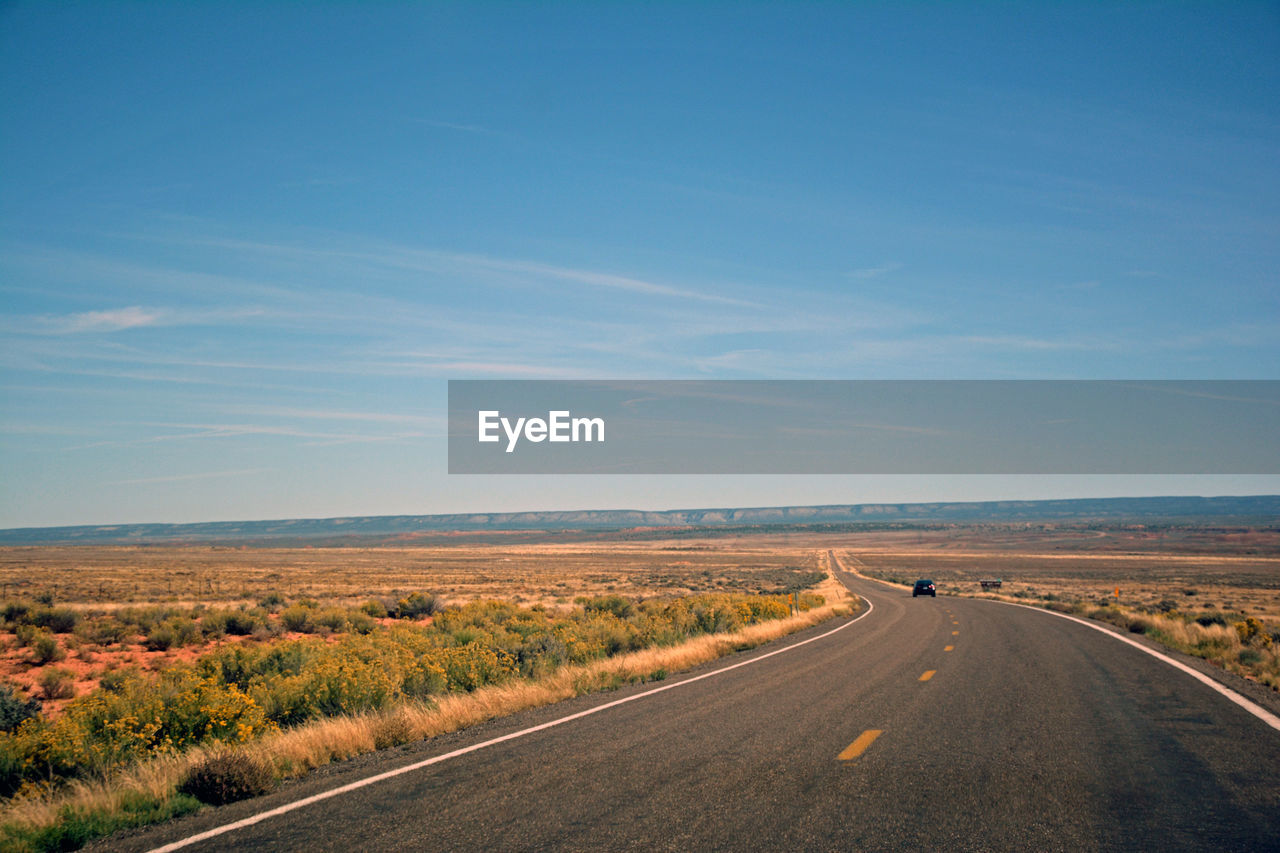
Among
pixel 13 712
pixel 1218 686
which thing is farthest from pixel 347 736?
pixel 1218 686

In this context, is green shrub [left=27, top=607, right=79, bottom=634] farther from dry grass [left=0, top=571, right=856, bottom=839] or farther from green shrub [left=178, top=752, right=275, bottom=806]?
green shrub [left=178, top=752, right=275, bottom=806]

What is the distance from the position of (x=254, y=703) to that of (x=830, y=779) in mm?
7128

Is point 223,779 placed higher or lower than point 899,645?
higher

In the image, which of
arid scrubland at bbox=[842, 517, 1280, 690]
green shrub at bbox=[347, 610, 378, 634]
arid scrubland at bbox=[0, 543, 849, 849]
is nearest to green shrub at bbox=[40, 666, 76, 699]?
arid scrubland at bbox=[0, 543, 849, 849]

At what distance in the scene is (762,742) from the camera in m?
8.13

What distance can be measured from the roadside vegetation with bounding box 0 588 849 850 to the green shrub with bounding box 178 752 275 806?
2 centimetres

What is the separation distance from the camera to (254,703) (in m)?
9.90

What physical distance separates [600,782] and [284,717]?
6.15m

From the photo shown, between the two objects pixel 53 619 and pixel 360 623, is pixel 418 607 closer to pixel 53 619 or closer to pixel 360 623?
pixel 360 623

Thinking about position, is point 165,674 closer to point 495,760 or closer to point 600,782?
point 495,760

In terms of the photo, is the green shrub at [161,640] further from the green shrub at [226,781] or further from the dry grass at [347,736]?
the green shrub at [226,781]

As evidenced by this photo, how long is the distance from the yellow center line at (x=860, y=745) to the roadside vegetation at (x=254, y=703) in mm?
4817

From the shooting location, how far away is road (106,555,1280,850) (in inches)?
211

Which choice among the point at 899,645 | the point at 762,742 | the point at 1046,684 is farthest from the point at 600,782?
the point at 899,645
